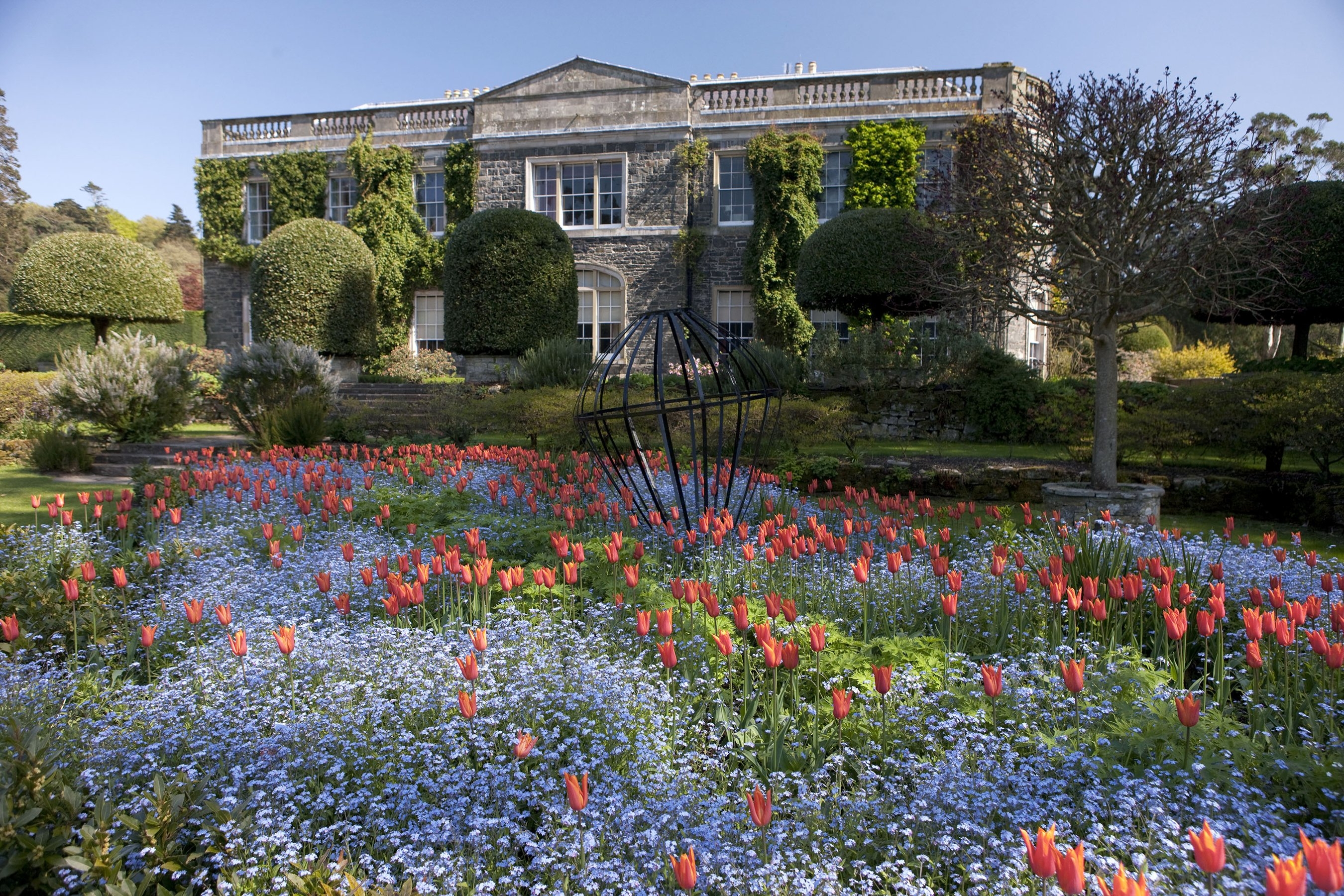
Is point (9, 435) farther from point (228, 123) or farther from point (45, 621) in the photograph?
point (228, 123)

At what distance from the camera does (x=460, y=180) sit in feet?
65.1

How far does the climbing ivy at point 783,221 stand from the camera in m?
17.3

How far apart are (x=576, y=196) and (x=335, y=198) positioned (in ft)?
21.9

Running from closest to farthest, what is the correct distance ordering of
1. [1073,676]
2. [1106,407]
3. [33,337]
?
[1073,676] < [1106,407] < [33,337]

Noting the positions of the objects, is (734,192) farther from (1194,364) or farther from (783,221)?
(1194,364)

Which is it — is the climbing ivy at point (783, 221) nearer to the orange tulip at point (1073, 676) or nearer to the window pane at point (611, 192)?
the window pane at point (611, 192)

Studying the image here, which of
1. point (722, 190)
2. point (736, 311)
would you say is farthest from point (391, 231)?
point (736, 311)

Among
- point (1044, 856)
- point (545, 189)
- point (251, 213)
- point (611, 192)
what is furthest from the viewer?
point (251, 213)

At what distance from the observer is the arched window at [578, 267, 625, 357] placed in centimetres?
1911

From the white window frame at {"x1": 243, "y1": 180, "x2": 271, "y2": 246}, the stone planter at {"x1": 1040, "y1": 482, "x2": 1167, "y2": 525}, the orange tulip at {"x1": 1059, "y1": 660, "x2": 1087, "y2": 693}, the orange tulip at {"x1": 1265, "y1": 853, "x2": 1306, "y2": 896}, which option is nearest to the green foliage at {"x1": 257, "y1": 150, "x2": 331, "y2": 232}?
the white window frame at {"x1": 243, "y1": 180, "x2": 271, "y2": 246}

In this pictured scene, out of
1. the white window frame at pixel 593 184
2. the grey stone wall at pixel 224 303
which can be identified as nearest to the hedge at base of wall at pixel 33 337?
the grey stone wall at pixel 224 303

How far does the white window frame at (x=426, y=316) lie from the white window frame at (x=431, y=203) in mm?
1443

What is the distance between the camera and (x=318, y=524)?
17.5 ft

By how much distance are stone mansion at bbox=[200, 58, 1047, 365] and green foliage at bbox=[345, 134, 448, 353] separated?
0.38m
